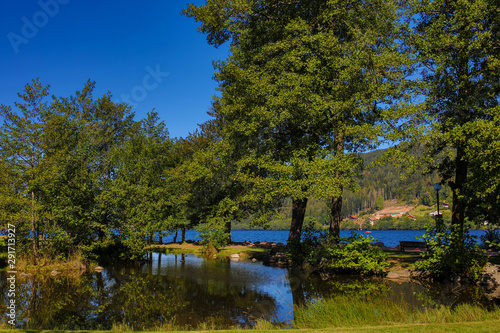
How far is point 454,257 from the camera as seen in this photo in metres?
14.7

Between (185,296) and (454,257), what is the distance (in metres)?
11.9

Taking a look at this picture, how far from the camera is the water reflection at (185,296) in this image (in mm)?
10727

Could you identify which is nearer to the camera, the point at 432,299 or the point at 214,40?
the point at 432,299

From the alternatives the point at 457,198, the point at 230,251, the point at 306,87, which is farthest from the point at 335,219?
the point at 230,251

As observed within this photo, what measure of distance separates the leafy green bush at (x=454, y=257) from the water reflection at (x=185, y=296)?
41.4 inches

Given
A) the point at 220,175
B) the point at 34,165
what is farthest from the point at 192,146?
the point at 34,165

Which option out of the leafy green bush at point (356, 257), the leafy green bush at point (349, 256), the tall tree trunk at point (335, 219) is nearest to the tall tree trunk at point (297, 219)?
the leafy green bush at point (349, 256)

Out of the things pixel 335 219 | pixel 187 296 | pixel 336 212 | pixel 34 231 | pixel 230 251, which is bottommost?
pixel 230 251

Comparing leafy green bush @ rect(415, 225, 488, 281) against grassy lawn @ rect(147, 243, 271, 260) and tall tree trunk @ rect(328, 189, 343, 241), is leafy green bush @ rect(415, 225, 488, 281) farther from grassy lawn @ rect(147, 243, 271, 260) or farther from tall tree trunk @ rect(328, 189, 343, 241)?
grassy lawn @ rect(147, 243, 271, 260)

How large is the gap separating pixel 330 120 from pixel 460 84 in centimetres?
608

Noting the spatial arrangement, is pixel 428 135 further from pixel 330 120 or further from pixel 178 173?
pixel 178 173

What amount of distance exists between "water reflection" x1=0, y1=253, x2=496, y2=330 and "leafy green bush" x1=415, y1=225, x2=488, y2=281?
105cm

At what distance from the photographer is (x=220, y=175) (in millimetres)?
28141

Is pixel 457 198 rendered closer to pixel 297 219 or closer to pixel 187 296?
pixel 297 219
